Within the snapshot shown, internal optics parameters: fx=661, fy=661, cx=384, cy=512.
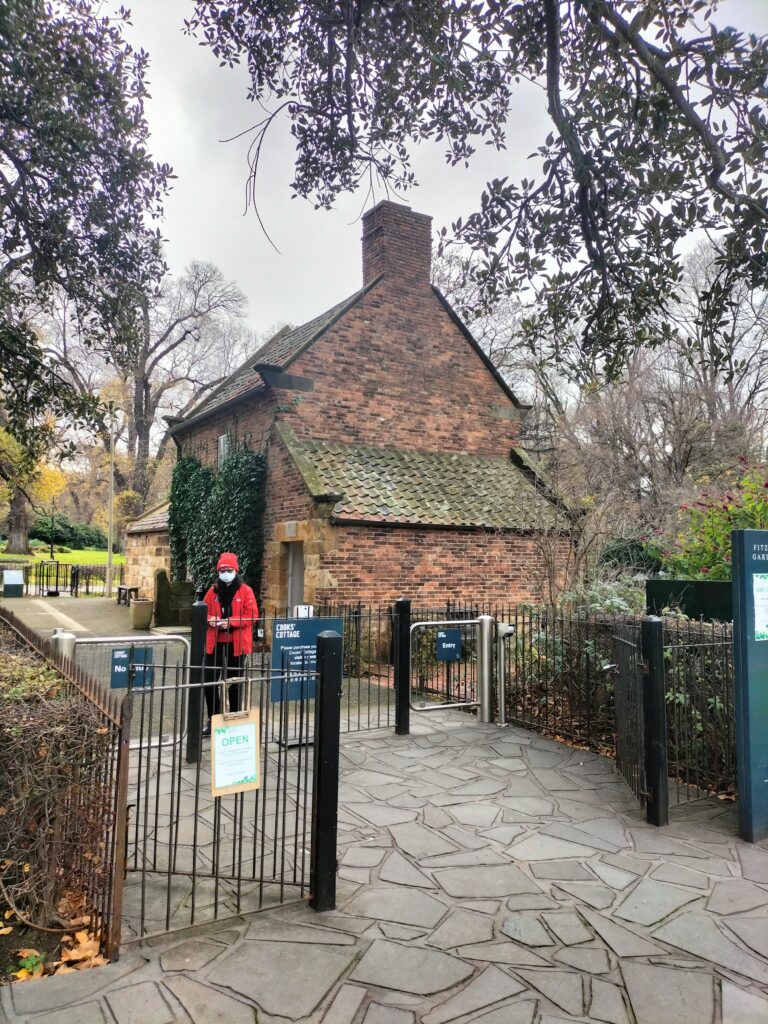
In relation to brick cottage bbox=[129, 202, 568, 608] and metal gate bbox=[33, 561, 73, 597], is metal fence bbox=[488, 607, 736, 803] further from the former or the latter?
metal gate bbox=[33, 561, 73, 597]

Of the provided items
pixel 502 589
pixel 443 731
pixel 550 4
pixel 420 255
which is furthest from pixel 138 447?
pixel 550 4

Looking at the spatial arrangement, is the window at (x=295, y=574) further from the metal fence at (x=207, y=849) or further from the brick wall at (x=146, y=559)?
the metal fence at (x=207, y=849)

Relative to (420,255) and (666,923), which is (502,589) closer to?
(420,255)

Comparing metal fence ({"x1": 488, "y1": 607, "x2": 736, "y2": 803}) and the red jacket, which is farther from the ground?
the red jacket

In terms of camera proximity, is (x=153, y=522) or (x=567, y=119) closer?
(x=567, y=119)

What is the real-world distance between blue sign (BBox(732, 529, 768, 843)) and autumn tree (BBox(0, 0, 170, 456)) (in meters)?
7.43

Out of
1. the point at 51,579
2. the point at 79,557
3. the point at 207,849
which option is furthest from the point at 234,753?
the point at 79,557

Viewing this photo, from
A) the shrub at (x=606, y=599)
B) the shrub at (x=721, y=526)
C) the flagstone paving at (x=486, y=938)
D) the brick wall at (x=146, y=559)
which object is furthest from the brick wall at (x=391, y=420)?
the flagstone paving at (x=486, y=938)

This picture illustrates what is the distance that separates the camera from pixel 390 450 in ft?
50.4

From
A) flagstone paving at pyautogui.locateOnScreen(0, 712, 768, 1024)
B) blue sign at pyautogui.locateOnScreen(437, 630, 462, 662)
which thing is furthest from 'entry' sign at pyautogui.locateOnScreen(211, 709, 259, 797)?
blue sign at pyautogui.locateOnScreen(437, 630, 462, 662)

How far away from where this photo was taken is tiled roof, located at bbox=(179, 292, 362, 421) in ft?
48.4

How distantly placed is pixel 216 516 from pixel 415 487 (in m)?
5.06

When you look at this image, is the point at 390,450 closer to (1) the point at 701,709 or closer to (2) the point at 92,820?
(1) the point at 701,709

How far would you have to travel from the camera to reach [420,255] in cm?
1658
